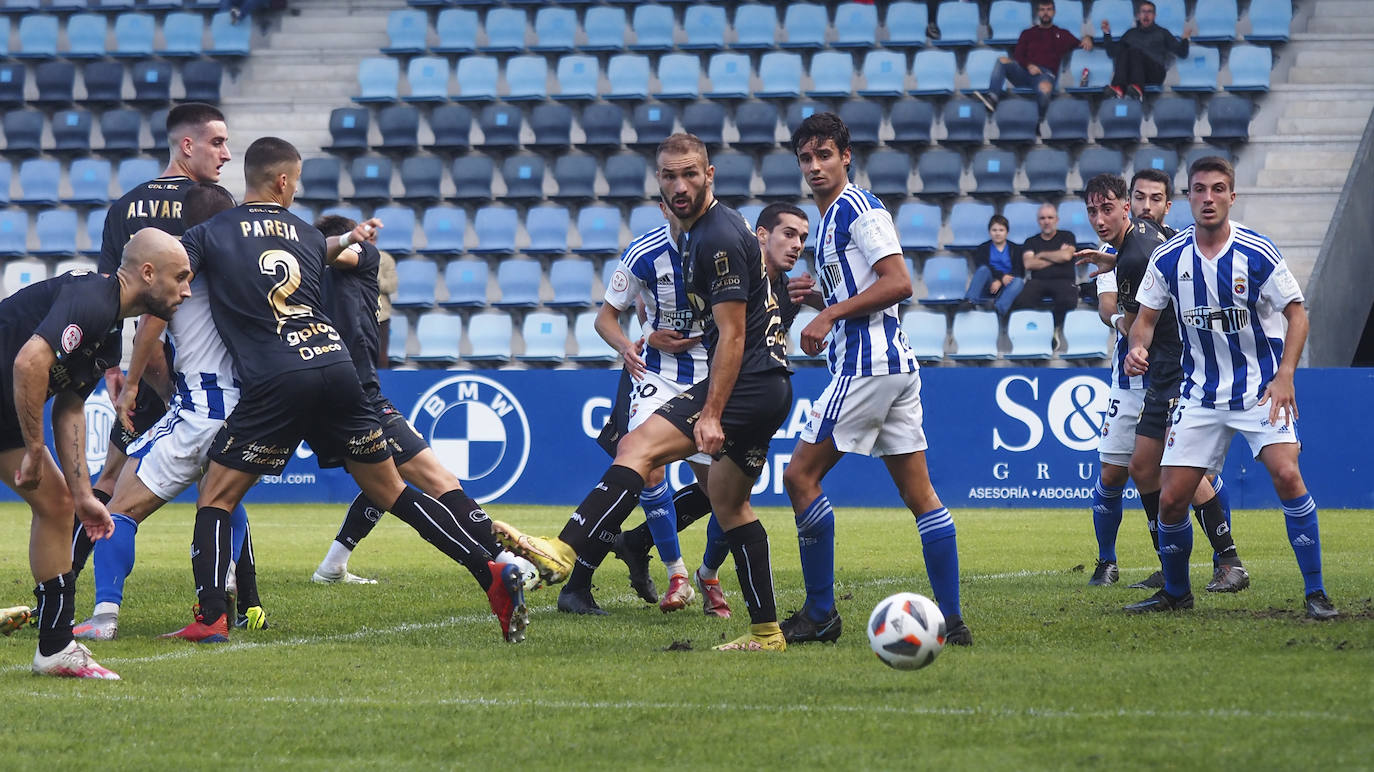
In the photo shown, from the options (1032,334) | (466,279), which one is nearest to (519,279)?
(466,279)

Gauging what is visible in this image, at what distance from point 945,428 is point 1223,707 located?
10.6 metres

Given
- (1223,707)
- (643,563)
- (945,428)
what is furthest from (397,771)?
(945,428)

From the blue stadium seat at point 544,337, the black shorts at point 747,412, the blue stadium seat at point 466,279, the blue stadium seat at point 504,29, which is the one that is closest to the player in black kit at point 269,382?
the black shorts at point 747,412

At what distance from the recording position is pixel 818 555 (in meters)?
6.46

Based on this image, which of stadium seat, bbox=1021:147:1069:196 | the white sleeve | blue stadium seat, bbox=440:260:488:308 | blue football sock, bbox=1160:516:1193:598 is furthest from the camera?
blue stadium seat, bbox=440:260:488:308

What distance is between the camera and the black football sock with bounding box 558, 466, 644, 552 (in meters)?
5.80

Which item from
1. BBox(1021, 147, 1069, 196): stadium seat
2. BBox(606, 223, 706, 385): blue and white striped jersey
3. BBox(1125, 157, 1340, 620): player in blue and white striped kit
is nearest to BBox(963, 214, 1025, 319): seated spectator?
BBox(1021, 147, 1069, 196): stadium seat

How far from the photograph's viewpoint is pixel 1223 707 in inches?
183

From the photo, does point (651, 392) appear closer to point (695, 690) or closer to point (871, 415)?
point (871, 415)

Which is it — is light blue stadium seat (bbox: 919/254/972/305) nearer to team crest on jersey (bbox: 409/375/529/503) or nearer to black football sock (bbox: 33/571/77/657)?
team crest on jersey (bbox: 409/375/529/503)

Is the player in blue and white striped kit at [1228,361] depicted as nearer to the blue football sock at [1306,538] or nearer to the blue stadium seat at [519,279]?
the blue football sock at [1306,538]

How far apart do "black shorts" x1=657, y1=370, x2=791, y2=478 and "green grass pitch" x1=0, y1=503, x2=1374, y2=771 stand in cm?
81

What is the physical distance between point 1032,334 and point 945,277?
1604 mm

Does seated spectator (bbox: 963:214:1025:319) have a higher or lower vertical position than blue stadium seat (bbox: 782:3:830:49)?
lower
